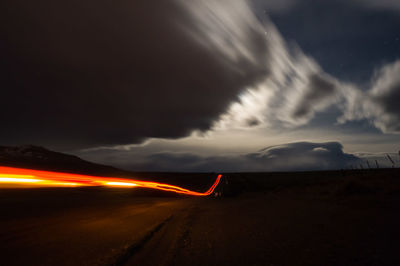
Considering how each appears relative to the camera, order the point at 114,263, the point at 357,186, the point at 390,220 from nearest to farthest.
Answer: the point at 114,263, the point at 390,220, the point at 357,186

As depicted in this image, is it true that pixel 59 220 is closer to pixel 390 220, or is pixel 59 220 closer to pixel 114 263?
pixel 114 263

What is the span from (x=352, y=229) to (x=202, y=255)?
5.17 m

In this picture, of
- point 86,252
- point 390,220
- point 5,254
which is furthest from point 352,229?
point 5,254

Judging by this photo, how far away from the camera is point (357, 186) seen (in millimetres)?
19781

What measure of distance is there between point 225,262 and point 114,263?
83.0 inches

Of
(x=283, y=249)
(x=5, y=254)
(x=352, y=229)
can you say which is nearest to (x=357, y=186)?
(x=352, y=229)

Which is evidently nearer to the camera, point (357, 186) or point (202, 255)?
point (202, 255)

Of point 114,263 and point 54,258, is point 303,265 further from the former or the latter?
point 54,258

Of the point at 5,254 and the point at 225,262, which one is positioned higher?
the point at 5,254

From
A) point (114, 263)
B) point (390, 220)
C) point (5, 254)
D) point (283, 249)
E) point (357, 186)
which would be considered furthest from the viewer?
point (357, 186)

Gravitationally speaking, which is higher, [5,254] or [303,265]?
[5,254]

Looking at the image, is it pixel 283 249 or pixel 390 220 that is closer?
pixel 283 249

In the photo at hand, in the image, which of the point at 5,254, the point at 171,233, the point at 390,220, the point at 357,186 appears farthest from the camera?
the point at 357,186

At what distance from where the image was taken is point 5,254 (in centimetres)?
502
